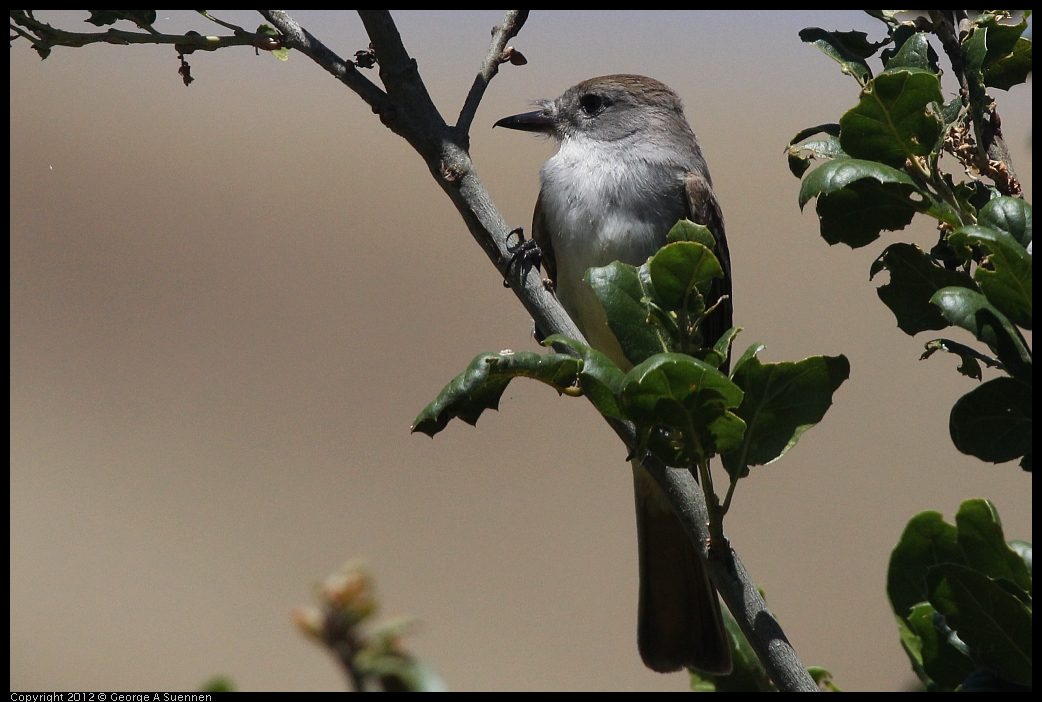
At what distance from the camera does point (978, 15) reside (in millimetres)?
2143

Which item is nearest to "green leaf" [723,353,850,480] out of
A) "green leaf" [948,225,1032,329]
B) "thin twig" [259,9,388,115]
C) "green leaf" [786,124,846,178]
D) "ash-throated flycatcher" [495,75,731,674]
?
"green leaf" [948,225,1032,329]

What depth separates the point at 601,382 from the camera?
165cm

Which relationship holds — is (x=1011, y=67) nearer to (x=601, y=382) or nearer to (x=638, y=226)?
(x=601, y=382)

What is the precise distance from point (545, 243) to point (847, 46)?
192 cm

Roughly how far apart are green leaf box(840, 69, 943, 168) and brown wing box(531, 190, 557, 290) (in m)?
2.23

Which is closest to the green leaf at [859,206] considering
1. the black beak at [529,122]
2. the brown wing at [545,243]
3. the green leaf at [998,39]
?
the green leaf at [998,39]

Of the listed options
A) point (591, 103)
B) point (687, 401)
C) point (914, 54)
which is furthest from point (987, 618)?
point (591, 103)

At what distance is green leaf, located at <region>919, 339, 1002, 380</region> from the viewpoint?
177cm

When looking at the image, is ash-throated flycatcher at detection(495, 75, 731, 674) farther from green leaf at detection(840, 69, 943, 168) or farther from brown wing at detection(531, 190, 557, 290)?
green leaf at detection(840, 69, 943, 168)

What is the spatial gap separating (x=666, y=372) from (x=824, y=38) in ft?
3.63

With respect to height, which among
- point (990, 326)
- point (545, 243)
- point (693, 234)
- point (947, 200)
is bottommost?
point (990, 326)
